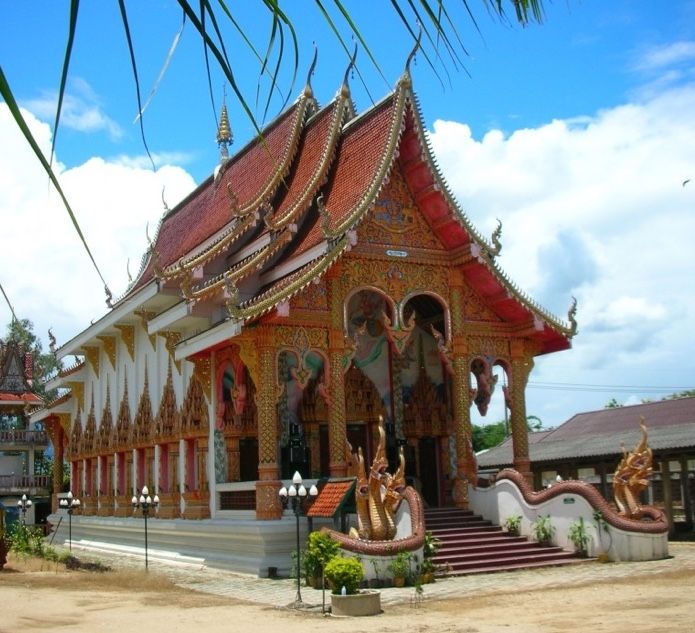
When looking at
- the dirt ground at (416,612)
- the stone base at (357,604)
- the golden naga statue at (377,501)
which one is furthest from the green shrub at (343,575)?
the golden naga statue at (377,501)

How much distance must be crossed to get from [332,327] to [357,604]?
592 centimetres

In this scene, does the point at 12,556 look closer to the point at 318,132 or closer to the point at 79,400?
the point at 79,400

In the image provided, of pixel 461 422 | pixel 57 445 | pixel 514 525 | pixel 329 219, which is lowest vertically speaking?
pixel 514 525

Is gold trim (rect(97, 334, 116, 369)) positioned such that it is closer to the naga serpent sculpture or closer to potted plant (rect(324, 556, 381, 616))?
the naga serpent sculpture

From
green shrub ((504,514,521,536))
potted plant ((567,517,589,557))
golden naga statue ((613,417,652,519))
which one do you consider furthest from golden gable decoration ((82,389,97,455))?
golden naga statue ((613,417,652,519))

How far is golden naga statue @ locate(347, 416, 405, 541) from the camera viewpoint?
488 inches

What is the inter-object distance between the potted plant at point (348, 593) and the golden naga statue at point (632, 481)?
5735 millimetres

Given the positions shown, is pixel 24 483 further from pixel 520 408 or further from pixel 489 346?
pixel 520 408

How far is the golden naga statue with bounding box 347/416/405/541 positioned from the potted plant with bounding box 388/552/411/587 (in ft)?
1.18

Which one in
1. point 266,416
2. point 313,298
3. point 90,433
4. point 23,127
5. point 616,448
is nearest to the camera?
point 23,127

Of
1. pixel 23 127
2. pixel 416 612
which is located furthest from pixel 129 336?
pixel 23 127

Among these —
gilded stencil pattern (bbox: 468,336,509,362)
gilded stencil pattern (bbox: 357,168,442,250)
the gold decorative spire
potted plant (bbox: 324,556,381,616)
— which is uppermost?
the gold decorative spire

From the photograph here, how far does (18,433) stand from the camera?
3750 cm

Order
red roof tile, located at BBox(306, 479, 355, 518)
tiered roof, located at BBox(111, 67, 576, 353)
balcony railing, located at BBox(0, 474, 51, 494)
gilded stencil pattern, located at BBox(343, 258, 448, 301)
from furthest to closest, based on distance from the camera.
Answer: balcony railing, located at BBox(0, 474, 51, 494), gilded stencil pattern, located at BBox(343, 258, 448, 301), tiered roof, located at BBox(111, 67, 576, 353), red roof tile, located at BBox(306, 479, 355, 518)
